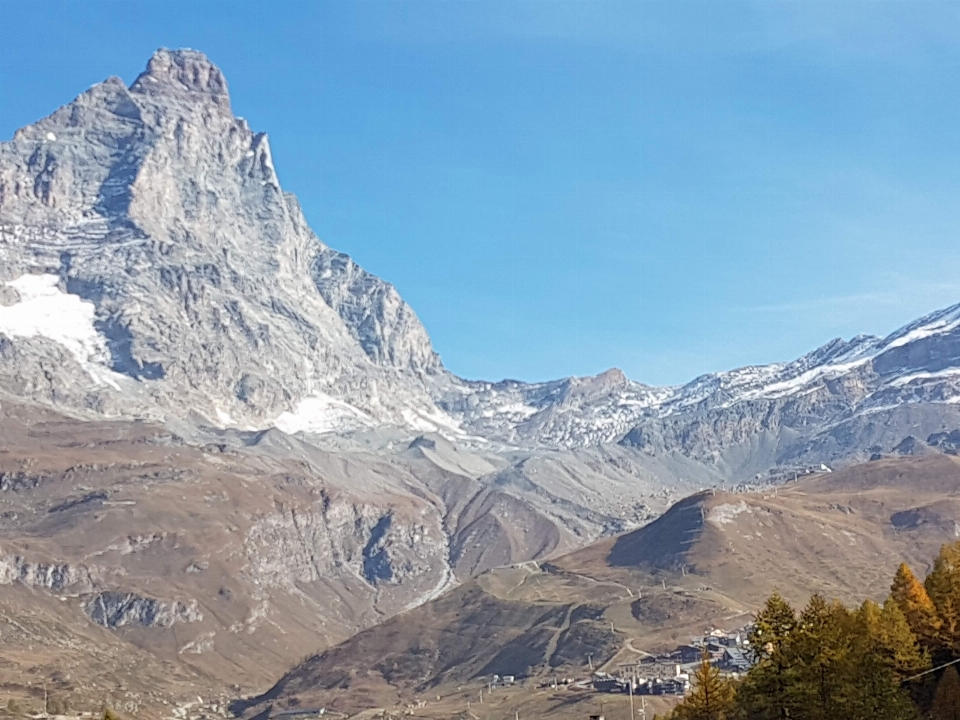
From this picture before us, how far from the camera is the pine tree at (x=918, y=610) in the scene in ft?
340

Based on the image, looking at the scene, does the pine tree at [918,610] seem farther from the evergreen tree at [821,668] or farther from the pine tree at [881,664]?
the evergreen tree at [821,668]

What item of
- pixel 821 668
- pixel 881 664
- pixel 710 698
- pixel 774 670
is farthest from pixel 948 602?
pixel 710 698

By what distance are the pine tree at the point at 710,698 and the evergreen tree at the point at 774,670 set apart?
1042 centimetres

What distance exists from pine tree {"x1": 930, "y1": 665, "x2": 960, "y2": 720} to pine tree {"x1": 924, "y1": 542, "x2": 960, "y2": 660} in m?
4.57

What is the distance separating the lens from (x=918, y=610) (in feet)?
345

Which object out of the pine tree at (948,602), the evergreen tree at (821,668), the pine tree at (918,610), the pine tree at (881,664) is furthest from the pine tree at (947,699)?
the evergreen tree at (821,668)

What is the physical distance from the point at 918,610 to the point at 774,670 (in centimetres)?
2006

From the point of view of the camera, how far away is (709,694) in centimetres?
10906

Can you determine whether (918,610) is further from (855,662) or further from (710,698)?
(710,698)

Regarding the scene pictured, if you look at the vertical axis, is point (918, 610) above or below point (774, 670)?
above

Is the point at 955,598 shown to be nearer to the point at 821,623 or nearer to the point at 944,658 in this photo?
the point at 944,658

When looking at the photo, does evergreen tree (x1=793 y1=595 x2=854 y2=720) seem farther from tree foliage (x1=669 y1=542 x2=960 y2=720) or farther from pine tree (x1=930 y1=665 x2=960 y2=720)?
pine tree (x1=930 y1=665 x2=960 y2=720)

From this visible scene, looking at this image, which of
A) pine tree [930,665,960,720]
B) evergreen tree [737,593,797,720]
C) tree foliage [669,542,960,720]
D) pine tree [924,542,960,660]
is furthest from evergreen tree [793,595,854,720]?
pine tree [924,542,960,660]

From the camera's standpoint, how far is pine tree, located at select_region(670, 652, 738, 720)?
10850 centimetres
